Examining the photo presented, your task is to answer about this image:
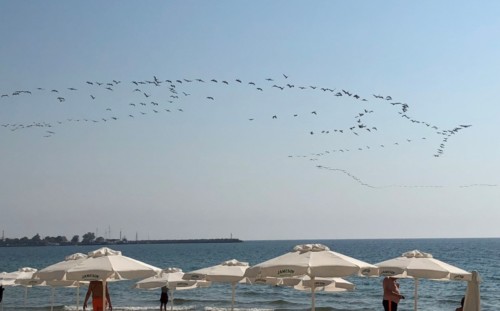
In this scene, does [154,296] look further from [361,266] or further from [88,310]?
[361,266]

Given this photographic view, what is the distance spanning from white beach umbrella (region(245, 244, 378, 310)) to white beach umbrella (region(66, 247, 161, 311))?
2.40m

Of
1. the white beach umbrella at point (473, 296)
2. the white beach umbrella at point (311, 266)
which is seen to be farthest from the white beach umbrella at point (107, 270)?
the white beach umbrella at point (473, 296)

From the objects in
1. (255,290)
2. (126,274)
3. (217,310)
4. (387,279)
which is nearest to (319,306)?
(217,310)

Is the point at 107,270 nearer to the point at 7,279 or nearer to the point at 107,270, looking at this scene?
the point at 107,270

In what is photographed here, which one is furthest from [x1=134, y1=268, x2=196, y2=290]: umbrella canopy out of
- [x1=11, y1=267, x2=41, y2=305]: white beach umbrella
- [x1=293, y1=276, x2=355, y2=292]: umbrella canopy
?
[x1=293, y1=276, x2=355, y2=292]: umbrella canopy

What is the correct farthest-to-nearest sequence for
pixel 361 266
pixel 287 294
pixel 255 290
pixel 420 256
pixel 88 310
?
pixel 255 290 < pixel 287 294 < pixel 88 310 < pixel 420 256 < pixel 361 266

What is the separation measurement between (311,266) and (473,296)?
313 centimetres

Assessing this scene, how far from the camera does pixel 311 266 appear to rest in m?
14.0

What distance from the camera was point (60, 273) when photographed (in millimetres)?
15539

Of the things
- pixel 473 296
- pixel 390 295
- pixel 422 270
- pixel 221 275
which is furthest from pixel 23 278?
pixel 473 296

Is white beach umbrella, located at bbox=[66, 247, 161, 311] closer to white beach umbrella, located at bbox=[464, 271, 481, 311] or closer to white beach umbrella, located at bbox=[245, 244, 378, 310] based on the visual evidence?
white beach umbrella, located at bbox=[245, 244, 378, 310]

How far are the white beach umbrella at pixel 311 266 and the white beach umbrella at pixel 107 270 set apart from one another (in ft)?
7.86

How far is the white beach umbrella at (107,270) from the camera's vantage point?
15.3 meters

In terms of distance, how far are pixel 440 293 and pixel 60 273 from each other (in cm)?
3185
